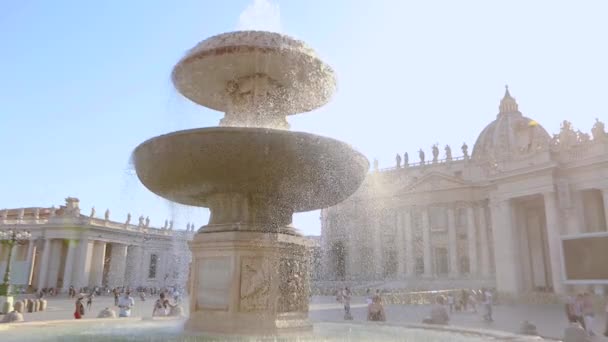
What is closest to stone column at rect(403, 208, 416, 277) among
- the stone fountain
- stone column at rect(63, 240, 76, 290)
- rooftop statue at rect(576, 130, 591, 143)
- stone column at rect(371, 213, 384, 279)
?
stone column at rect(371, 213, 384, 279)

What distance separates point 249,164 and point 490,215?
48405mm

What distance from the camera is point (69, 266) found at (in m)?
53.9

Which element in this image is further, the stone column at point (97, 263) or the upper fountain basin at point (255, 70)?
the stone column at point (97, 263)

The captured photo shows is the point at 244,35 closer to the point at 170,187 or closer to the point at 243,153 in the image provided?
the point at 243,153

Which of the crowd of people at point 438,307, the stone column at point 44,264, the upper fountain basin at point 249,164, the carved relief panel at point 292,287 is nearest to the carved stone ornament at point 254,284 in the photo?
the carved relief panel at point 292,287

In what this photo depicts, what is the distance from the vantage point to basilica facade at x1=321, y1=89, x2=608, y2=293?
79.9 ft

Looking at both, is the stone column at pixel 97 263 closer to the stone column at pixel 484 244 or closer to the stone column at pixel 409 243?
the stone column at pixel 409 243

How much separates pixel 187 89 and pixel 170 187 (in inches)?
82.7

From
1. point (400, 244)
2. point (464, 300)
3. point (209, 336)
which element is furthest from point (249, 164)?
point (400, 244)

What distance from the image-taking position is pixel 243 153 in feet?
20.7

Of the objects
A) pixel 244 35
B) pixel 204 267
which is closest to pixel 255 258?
pixel 204 267

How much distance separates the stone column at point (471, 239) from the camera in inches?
1961

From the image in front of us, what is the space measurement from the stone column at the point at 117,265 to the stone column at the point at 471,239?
1574 inches

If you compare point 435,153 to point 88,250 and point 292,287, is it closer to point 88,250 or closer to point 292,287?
point 88,250
